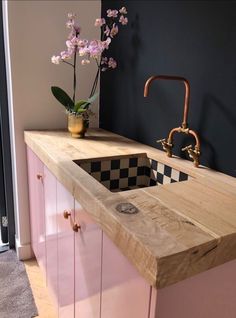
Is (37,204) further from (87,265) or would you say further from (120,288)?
(120,288)

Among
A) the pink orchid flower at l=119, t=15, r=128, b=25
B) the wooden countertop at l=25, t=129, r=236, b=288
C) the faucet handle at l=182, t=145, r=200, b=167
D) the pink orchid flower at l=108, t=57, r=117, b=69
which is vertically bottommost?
the wooden countertop at l=25, t=129, r=236, b=288

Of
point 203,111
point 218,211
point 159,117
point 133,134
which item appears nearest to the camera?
point 218,211

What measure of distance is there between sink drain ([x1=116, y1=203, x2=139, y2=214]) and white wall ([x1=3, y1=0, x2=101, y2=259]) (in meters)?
1.16

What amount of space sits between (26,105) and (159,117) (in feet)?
2.69

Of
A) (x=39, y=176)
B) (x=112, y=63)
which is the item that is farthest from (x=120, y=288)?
(x=112, y=63)

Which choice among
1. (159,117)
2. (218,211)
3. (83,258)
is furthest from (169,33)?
(83,258)

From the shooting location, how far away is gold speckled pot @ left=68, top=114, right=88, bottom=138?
1.52 m

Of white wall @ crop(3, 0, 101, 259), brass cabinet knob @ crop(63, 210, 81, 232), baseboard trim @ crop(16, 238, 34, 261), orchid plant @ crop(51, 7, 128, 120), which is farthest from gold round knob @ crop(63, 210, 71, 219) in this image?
baseboard trim @ crop(16, 238, 34, 261)

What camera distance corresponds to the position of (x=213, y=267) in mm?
618

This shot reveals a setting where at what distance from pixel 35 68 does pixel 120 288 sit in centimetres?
136

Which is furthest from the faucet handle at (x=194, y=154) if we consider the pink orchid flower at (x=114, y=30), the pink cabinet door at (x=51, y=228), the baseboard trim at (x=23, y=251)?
the baseboard trim at (x=23, y=251)

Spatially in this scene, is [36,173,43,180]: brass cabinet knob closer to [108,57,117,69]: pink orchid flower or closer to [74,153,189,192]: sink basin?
[74,153,189,192]: sink basin

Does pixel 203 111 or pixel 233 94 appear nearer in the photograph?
pixel 233 94

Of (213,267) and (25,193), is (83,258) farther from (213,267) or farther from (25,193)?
(25,193)
